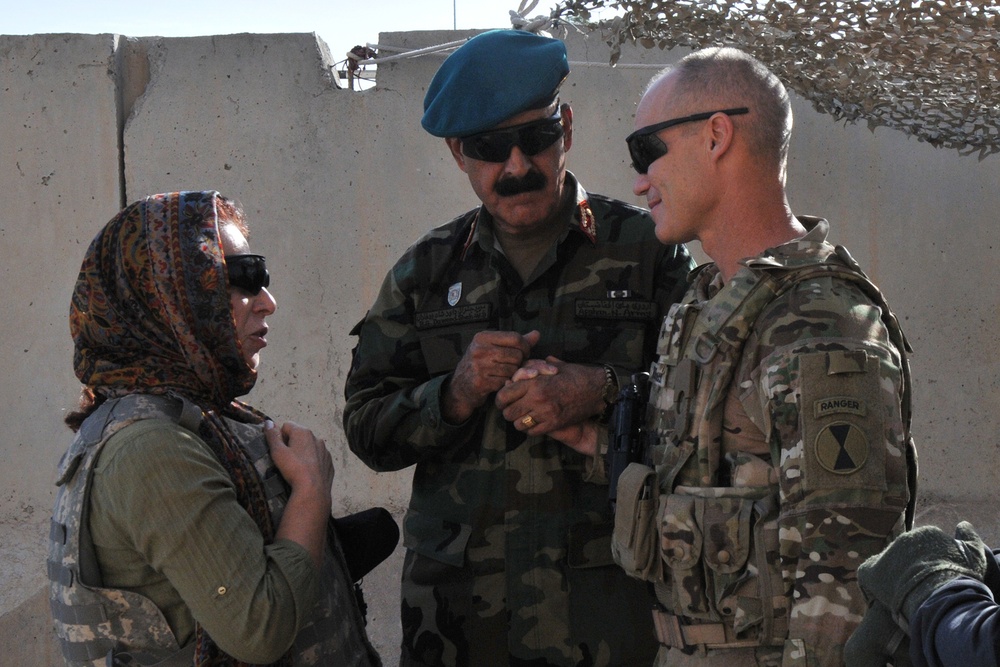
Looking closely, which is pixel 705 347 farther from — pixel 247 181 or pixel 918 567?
pixel 247 181

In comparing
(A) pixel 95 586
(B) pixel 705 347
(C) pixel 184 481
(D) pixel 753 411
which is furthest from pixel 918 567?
(A) pixel 95 586

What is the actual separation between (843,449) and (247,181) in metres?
3.17

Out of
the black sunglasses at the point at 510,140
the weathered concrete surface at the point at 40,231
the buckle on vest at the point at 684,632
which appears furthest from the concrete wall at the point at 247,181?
the buckle on vest at the point at 684,632

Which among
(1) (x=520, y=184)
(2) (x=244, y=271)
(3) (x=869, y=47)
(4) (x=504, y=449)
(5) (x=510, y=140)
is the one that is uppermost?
(3) (x=869, y=47)

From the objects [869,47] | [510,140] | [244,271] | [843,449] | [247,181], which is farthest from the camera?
[247,181]

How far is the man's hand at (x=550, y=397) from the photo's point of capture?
2258 mm

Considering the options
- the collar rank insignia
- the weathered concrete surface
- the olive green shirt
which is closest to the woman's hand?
the olive green shirt

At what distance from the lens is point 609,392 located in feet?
7.64

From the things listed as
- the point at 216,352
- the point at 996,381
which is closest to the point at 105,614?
the point at 216,352

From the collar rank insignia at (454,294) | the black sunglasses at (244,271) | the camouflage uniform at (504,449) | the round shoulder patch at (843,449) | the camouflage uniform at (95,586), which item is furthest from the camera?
the collar rank insignia at (454,294)

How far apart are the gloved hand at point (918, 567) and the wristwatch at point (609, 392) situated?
3.34ft

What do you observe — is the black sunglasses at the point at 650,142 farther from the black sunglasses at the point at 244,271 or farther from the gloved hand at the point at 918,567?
the gloved hand at the point at 918,567

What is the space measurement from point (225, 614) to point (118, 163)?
2.92 metres

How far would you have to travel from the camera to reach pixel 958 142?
11.3ft
